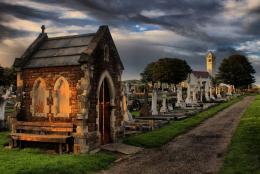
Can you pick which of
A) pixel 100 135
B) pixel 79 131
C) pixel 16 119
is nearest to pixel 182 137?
pixel 100 135

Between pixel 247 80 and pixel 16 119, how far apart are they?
287ft

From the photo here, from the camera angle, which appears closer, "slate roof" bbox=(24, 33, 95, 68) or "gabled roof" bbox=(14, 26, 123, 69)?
"gabled roof" bbox=(14, 26, 123, 69)

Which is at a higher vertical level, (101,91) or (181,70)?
(181,70)

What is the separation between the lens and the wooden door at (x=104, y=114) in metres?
15.1

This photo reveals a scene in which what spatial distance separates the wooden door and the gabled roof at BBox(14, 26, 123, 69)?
209cm

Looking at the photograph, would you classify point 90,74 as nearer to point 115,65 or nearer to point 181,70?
point 115,65

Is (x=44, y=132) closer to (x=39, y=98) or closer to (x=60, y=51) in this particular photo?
(x=39, y=98)

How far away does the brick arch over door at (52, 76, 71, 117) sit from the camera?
1399 centimetres

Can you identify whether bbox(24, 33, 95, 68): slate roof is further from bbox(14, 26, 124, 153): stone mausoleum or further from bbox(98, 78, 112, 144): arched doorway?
bbox(98, 78, 112, 144): arched doorway

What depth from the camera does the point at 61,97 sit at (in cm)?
1415

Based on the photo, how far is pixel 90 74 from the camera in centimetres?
1356

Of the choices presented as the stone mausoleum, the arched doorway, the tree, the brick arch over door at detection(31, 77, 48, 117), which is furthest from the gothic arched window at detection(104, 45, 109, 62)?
the tree

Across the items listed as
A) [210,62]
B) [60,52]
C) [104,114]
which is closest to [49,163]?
[104,114]

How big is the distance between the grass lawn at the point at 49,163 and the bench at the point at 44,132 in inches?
28.4
